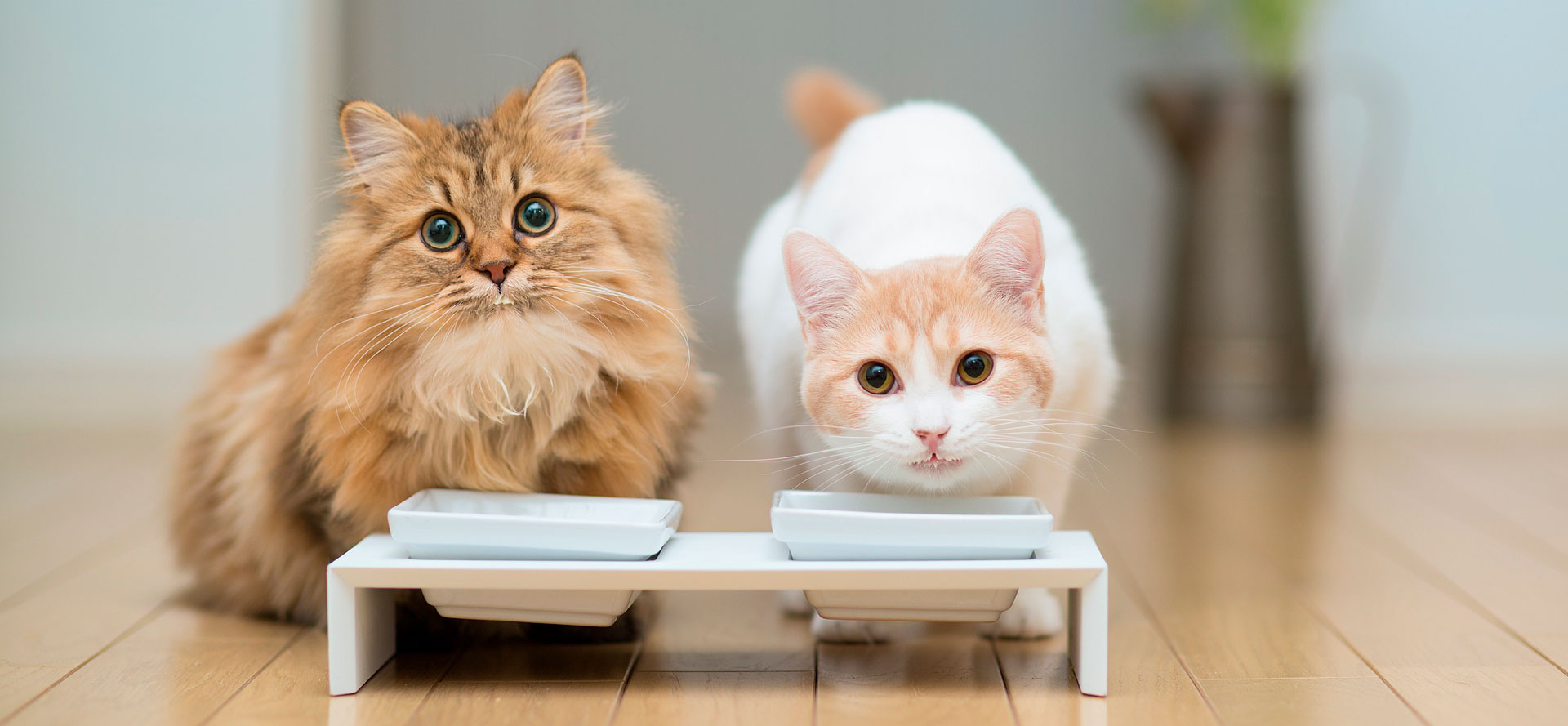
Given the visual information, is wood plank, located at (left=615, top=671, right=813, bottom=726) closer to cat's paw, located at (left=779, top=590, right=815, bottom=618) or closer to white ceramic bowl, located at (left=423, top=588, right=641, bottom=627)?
white ceramic bowl, located at (left=423, top=588, right=641, bottom=627)

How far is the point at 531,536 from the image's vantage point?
1.20 meters

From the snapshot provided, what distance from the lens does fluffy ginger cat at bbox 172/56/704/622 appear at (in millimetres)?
1241

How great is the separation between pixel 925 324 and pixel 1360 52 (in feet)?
10.1

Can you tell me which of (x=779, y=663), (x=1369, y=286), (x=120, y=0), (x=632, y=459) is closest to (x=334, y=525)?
(x=632, y=459)

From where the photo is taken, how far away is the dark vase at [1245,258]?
10.4ft

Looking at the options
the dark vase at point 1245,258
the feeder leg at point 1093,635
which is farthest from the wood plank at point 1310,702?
the dark vase at point 1245,258

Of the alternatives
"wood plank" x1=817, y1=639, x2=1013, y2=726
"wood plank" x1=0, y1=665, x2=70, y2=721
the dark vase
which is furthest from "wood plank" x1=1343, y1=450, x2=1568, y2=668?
"wood plank" x1=0, y1=665, x2=70, y2=721

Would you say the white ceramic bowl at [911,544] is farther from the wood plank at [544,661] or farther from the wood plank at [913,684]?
the wood plank at [544,661]

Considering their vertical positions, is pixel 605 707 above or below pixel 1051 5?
below

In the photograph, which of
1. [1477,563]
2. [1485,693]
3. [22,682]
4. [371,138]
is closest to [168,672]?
[22,682]

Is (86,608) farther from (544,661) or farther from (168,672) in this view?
(544,661)

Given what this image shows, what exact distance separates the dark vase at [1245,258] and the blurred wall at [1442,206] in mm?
271

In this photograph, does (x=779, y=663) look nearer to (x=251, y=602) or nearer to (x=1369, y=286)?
(x=251, y=602)

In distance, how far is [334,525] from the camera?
1.36 meters
